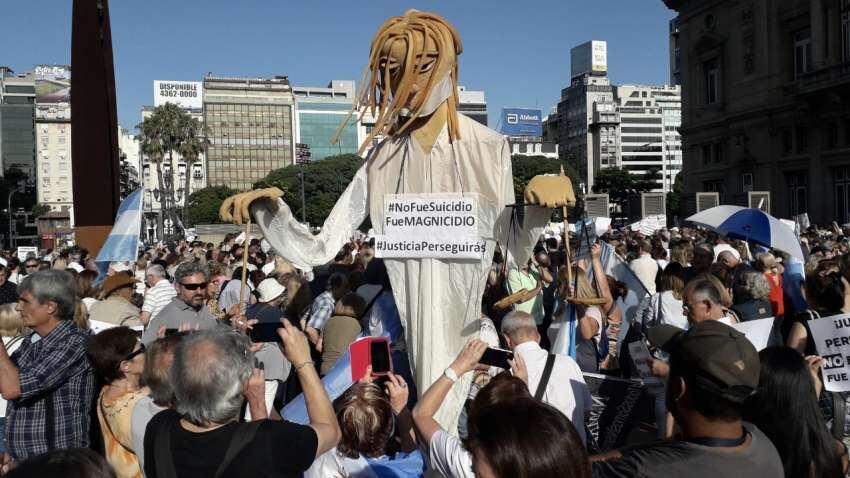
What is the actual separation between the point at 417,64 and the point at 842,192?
3286 cm

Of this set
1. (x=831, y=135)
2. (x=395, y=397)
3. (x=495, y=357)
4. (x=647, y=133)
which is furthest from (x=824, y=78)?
(x=647, y=133)

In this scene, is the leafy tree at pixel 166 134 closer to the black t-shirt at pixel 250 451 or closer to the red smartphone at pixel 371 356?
the red smartphone at pixel 371 356

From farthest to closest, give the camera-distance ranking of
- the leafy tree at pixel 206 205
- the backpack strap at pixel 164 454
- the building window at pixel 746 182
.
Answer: the leafy tree at pixel 206 205 → the building window at pixel 746 182 → the backpack strap at pixel 164 454

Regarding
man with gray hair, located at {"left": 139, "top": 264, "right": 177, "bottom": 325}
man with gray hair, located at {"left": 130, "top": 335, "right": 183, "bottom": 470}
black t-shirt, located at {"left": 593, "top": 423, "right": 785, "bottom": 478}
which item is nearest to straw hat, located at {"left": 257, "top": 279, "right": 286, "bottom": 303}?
man with gray hair, located at {"left": 139, "top": 264, "right": 177, "bottom": 325}

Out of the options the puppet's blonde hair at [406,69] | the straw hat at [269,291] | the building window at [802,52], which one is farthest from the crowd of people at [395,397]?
the building window at [802,52]

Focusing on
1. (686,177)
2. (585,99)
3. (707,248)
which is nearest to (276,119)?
(585,99)

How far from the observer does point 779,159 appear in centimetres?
3503

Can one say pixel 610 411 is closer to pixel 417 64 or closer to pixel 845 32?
pixel 417 64

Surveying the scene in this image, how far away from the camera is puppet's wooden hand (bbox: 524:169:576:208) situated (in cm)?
382

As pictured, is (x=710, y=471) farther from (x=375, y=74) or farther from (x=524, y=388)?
(x=375, y=74)

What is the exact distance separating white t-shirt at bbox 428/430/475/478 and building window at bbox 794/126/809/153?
35.8 meters

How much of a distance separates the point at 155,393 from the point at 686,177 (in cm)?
4174

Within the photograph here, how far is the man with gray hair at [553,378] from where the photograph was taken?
13.0ft

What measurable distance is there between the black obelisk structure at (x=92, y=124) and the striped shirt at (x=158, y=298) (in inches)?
286
